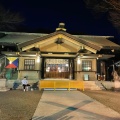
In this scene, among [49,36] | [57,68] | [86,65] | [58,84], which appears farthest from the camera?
[57,68]

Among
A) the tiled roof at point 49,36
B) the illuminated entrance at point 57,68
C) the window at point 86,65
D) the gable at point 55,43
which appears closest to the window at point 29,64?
the gable at point 55,43

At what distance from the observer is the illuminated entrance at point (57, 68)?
2391cm

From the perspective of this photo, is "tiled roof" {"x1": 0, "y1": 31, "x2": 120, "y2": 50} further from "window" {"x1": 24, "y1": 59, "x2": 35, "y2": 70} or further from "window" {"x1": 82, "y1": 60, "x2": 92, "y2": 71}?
"window" {"x1": 82, "y1": 60, "x2": 92, "y2": 71}

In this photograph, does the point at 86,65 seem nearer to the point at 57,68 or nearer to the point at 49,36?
the point at 57,68

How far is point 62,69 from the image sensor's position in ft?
79.1

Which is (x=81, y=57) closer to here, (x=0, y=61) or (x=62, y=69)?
(x=62, y=69)

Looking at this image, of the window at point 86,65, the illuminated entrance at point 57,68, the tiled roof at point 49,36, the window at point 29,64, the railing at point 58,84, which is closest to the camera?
the railing at point 58,84

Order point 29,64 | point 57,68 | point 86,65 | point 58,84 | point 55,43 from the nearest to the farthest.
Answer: point 58,84 → point 29,64 → point 55,43 → point 86,65 → point 57,68

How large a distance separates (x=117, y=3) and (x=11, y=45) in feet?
44.1

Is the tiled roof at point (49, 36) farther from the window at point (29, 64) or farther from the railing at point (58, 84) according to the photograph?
the railing at point (58, 84)

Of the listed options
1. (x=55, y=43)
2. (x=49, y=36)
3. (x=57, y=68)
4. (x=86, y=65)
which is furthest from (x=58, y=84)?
(x=57, y=68)

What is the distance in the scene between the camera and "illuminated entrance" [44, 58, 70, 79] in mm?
23906

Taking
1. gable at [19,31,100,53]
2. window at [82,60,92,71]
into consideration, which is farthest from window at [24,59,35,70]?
window at [82,60,92,71]

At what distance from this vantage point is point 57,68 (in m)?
24.2
